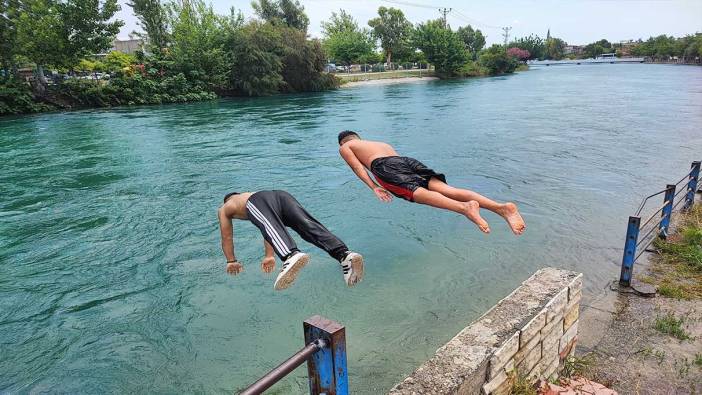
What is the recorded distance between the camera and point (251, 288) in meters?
7.48

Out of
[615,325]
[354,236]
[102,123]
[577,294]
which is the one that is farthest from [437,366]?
[102,123]

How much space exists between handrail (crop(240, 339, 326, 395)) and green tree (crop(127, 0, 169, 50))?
55.0 meters

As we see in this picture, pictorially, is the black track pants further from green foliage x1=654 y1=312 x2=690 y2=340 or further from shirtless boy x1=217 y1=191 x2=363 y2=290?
green foliage x1=654 y1=312 x2=690 y2=340

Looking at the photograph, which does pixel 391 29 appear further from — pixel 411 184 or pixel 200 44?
pixel 411 184

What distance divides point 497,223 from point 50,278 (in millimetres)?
8516

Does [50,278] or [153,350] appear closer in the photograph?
[153,350]

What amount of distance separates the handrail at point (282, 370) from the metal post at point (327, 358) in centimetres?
5

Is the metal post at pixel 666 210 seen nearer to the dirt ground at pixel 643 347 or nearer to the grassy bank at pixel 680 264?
the grassy bank at pixel 680 264

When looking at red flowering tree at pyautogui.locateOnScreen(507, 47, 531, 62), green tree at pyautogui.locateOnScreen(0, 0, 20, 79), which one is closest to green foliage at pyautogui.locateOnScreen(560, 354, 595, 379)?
green tree at pyautogui.locateOnScreen(0, 0, 20, 79)

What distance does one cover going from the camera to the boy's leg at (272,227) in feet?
11.2

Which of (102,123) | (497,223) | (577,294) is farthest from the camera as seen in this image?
(102,123)

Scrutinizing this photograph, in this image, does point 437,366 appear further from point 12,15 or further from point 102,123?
point 12,15

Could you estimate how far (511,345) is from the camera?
145 inches

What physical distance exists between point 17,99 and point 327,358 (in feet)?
119
